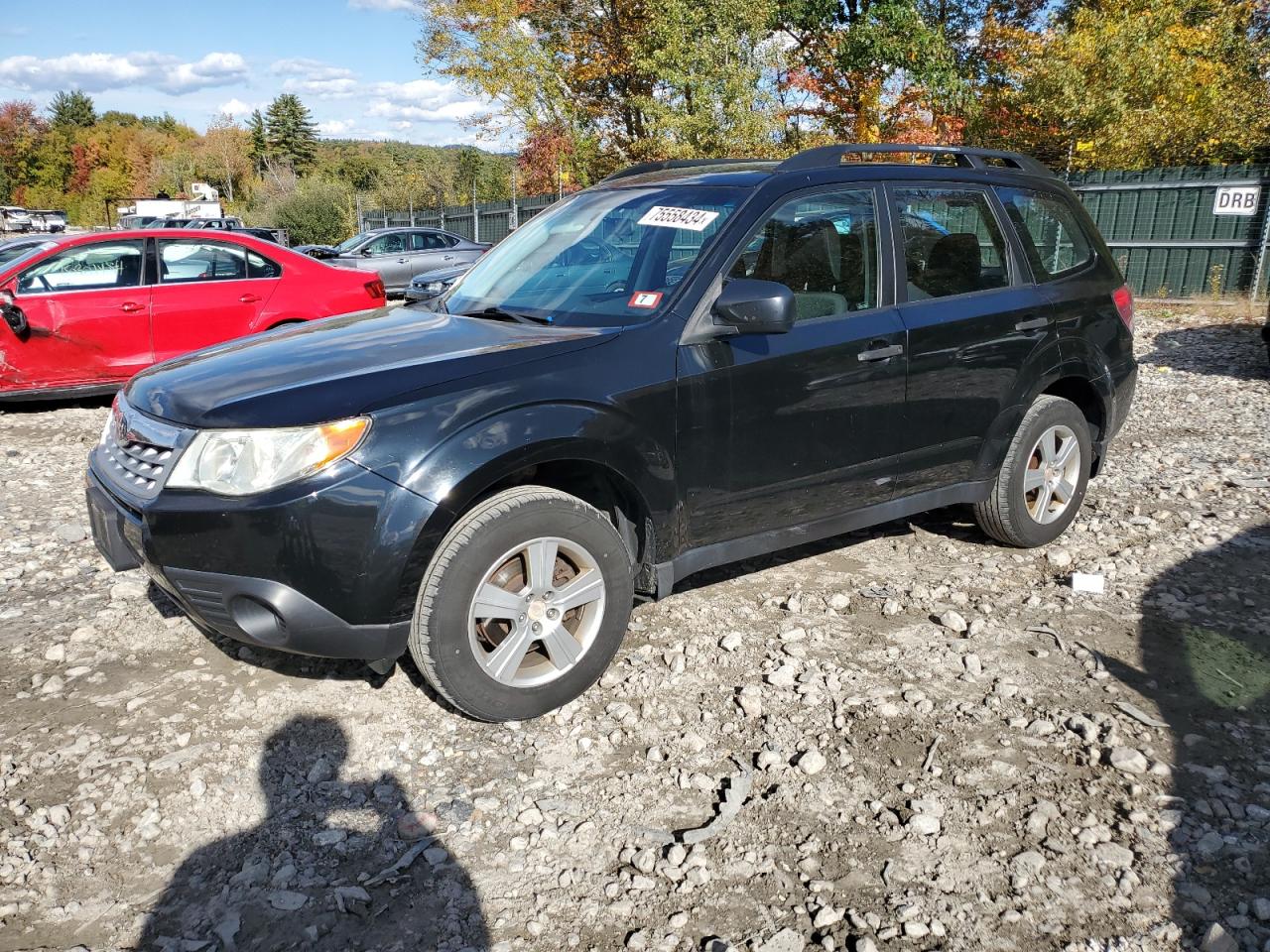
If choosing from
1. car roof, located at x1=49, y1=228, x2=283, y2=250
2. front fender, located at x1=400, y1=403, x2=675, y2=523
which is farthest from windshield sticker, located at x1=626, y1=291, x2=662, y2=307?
car roof, located at x1=49, y1=228, x2=283, y2=250

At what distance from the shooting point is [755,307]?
3402mm

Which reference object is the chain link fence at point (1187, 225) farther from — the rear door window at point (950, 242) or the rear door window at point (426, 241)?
the rear door window at point (950, 242)

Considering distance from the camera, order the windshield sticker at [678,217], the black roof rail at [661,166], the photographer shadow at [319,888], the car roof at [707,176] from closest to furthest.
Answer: the photographer shadow at [319,888] < the windshield sticker at [678,217] < the car roof at [707,176] < the black roof rail at [661,166]

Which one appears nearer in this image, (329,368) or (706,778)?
(706,778)

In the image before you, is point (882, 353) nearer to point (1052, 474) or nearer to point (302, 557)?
point (1052, 474)

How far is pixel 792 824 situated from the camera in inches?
110

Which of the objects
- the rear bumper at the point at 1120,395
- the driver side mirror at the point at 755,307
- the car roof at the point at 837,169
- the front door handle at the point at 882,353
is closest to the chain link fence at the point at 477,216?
the car roof at the point at 837,169

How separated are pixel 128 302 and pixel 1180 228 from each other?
1614cm

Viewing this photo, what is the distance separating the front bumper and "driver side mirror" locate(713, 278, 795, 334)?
1303 millimetres

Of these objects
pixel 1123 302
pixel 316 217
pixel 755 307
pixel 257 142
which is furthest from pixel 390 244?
pixel 257 142

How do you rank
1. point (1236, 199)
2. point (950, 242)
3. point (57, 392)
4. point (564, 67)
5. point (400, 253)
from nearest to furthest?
point (950, 242) → point (57, 392) → point (1236, 199) → point (400, 253) → point (564, 67)

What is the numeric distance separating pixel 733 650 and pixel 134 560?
2.19 metres

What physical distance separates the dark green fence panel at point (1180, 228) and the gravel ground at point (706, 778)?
44.7 ft

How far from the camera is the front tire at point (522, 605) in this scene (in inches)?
119
